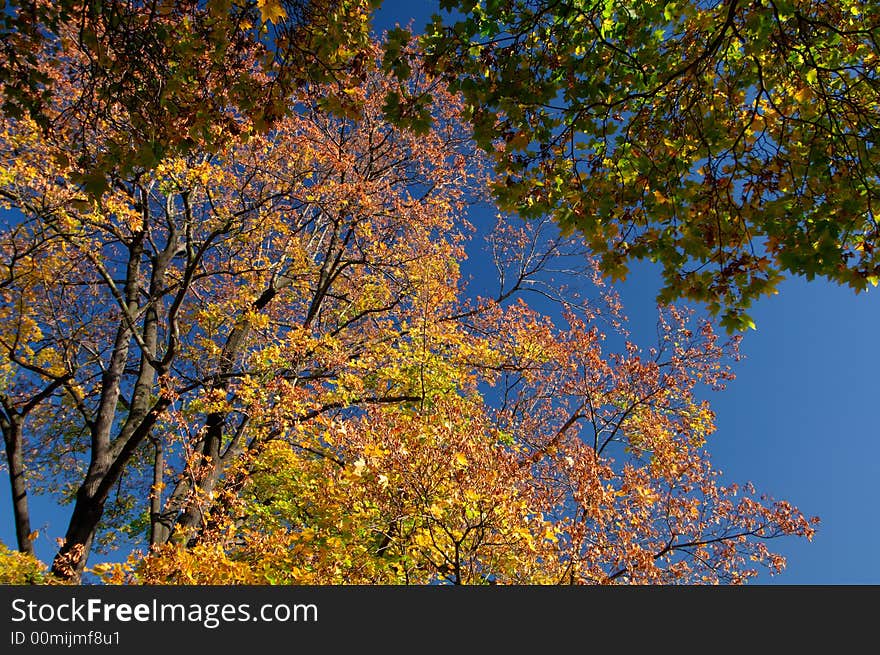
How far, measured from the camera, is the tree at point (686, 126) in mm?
4219

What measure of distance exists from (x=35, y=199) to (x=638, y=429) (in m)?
12.5

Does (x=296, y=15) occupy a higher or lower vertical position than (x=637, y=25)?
higher

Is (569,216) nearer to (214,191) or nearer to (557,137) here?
(557,137)

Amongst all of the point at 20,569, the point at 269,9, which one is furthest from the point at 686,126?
the point at 20,569

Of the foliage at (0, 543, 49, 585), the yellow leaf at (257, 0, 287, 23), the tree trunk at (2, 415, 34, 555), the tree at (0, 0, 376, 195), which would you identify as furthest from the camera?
the tree trunk at (2, 415, 34, 555)

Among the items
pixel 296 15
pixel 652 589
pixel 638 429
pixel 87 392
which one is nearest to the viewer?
pixel 652 589

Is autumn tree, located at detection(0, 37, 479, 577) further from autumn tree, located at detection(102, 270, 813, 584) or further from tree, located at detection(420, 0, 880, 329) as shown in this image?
tree, located at detection(420, 0, 880, 329)

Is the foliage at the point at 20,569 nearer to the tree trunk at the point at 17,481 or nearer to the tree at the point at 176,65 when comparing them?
the tree trunk at the point at 17,481

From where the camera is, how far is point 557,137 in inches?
191

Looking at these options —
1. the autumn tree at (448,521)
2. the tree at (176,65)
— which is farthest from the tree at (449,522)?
the tree at (176,65)

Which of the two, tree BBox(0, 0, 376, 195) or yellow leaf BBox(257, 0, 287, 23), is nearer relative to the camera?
yellow leaf BBox(257, 0, 287, 23)

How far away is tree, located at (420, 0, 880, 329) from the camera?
4219 millimetres

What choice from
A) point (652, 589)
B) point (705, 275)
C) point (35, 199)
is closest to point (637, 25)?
point (705, 275)

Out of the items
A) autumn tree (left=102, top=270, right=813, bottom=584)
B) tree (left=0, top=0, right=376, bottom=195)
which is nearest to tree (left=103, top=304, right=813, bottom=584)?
autumn tree (left=102, top=270, right=813, bottom=584)
